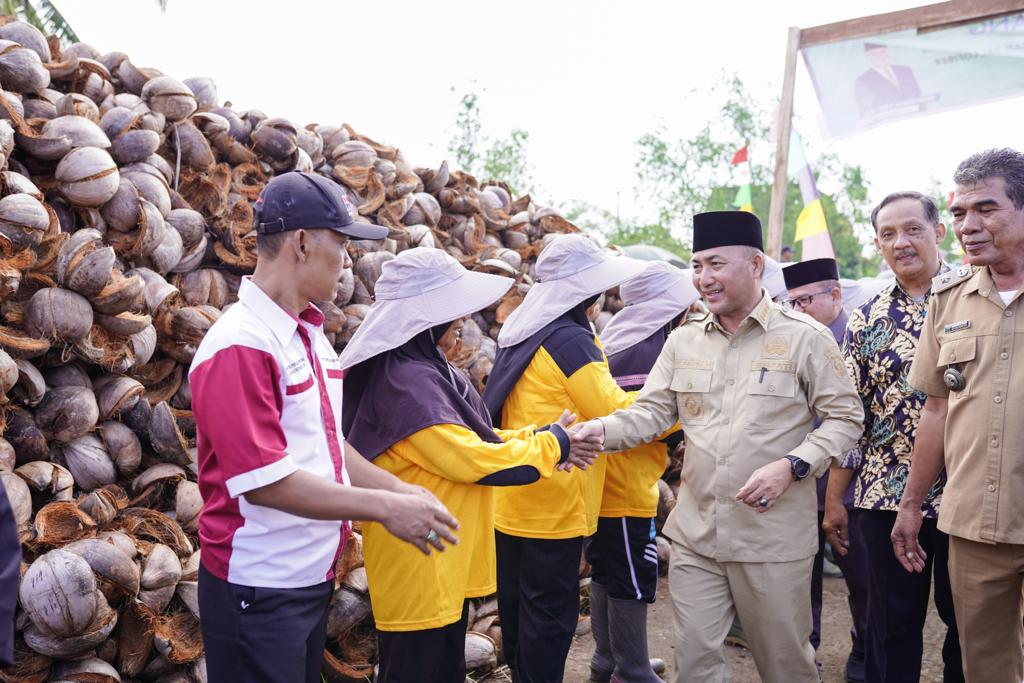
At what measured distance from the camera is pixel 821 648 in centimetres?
503

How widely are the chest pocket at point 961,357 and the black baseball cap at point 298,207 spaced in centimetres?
204

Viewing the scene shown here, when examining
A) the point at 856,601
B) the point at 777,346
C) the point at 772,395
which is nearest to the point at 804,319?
the point at 777,346

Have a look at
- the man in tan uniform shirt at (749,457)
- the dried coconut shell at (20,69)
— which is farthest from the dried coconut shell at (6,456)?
the man in tan uniform shirt at (749,457)

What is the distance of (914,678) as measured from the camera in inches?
129

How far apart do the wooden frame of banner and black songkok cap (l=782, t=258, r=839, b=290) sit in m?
2.67

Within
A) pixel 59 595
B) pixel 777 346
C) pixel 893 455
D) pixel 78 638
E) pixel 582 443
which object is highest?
pixel 777 346

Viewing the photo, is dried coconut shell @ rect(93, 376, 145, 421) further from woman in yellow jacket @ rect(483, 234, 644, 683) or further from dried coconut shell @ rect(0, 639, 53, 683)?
woman in yellow jacket @ rect(483, 234, 644, 683)

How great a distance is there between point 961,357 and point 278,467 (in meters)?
2.24

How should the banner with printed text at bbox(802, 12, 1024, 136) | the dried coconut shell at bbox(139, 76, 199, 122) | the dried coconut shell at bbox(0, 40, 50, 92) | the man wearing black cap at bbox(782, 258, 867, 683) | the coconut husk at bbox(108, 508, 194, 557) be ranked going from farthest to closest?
the banner with printed text at bbox(802, 12, 1024, 136) → the man wearing black cap at bbox(782, 258, 867, 683) → the dried coconut shell at bbox(139, 76, 199, 122) → the dried coconut shell at bbox(0, 40, 50, 92) → the coconut husk at bbox(108, 508, 194, 557)

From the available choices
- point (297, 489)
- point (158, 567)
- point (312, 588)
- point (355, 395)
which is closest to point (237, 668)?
point (312, 588)

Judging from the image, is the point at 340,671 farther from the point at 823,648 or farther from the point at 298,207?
the point at 823,648

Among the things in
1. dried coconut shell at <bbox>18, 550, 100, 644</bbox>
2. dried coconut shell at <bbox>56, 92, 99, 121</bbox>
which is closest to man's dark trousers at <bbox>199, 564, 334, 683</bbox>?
dried coconut shell at <bbox>18, 550, 100, 644</bbox>

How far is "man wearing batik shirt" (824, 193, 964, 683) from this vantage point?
3303 millimetres

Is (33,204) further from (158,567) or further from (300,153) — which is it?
(300,153)
